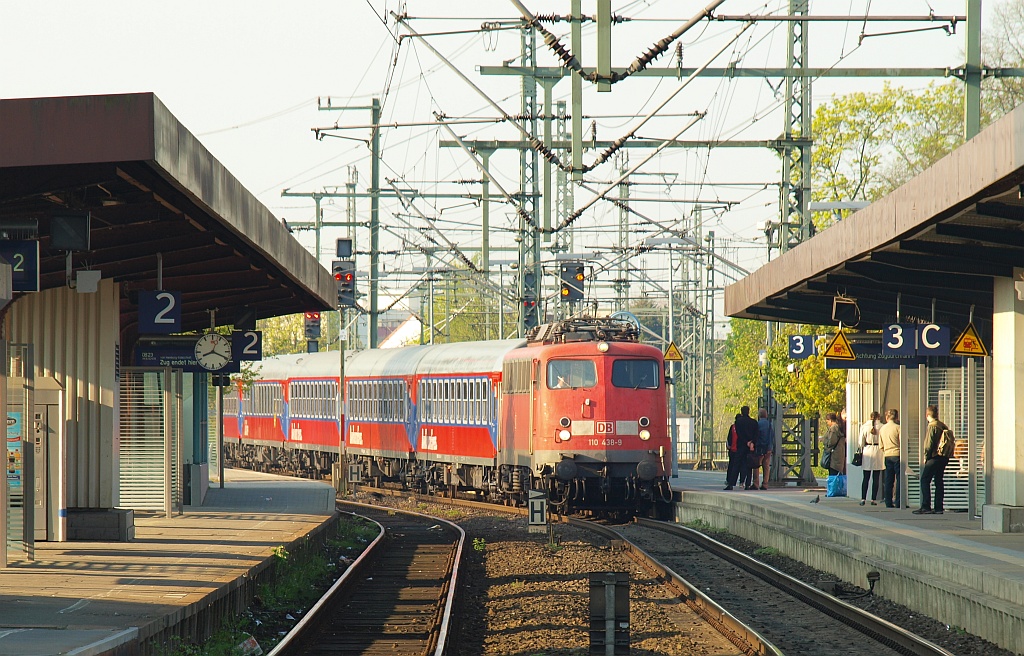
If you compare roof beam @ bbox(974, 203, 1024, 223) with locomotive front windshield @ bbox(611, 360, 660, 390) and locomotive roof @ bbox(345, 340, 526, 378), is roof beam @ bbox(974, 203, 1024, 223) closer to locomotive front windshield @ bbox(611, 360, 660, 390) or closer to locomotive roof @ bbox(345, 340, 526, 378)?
locomotive front windshield @ bbox(611, 360, 660, 390)

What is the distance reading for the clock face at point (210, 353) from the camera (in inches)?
698

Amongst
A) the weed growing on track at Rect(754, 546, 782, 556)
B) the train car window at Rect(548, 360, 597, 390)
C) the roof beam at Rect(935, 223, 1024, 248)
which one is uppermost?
the roof beam at Rect(935, 223, 1024, 248)

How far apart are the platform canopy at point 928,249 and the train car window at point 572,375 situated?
9.20 feet

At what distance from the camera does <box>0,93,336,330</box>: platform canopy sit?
9.95 meters

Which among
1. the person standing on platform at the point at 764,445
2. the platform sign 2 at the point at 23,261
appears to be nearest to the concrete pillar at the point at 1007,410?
the platform sign 2 at the point at 23,261

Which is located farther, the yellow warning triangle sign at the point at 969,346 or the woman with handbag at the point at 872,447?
the woman with handbag at the point at 872,447

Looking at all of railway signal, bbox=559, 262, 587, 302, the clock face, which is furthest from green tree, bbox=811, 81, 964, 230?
the clock face

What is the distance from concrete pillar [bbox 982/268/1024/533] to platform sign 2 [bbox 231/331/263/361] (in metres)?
9.32

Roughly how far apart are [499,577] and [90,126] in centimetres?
847

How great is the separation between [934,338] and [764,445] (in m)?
11.8

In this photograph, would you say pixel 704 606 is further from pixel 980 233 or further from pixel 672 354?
pixel 672 354

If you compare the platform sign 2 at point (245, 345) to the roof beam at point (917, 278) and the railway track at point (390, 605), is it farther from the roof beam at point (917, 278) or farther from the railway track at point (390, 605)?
the roof beam at point (917, 278)

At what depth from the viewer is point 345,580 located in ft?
51.7

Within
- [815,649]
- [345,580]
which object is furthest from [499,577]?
[815,649]
